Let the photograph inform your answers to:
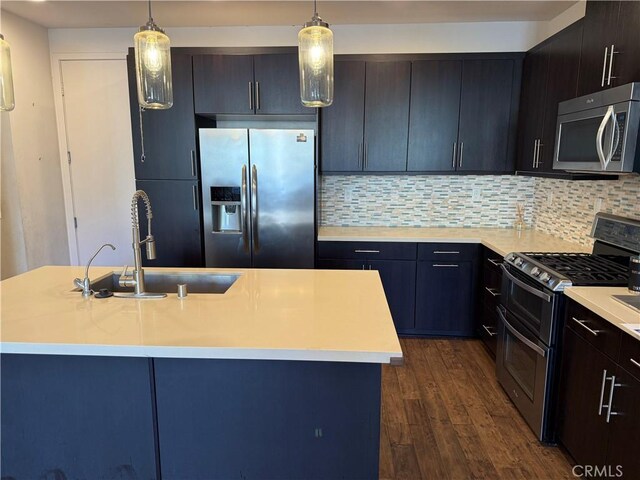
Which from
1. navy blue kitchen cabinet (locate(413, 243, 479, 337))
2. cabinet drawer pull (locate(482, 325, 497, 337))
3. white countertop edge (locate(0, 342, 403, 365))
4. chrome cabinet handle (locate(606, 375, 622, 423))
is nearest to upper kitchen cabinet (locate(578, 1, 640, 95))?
chrome cabinet handle (locate(606, 375, 622, 423))

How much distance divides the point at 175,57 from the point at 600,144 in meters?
2.99

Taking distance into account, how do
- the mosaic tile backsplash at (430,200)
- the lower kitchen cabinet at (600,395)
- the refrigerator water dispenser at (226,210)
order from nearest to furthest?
the lower kitchen cabinet at (600,395)
the refrigerator water dispenser at (226,210)
the mosaic tile backsplash at (430,200)

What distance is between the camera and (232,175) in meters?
3.38

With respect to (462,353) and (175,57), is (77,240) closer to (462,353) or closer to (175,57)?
(175,57)

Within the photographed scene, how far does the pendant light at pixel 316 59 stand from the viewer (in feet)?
5.44

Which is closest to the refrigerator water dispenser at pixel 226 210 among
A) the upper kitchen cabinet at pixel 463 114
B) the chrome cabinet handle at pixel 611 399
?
the upper kitchen cabinet at pixel 463 114

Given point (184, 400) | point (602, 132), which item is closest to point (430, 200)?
point (602, 132)

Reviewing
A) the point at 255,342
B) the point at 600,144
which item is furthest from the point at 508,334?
Answer: the point at 255,342

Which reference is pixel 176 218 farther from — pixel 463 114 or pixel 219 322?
pixel 463 114

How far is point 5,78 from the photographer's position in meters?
1.78

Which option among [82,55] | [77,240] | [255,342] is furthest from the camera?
[77,240]

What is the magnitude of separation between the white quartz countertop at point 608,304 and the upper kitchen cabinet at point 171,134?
2759 mm

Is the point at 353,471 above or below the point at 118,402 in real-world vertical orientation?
below

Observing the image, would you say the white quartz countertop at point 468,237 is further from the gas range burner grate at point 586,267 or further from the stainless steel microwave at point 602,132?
the stainless steel microwave at point 602,132
